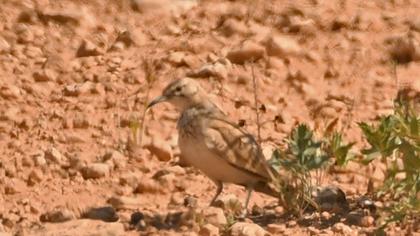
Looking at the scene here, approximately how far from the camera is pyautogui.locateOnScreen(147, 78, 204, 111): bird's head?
8.63 meters

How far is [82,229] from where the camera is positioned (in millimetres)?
7395

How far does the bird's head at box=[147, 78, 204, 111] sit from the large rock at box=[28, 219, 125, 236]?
1.39m

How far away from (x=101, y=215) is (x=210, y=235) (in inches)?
36.3

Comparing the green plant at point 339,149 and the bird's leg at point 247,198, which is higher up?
the green plant at point 339,149

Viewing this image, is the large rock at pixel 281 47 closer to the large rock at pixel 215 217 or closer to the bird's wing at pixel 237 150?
the bird's wing at pixel 237 150

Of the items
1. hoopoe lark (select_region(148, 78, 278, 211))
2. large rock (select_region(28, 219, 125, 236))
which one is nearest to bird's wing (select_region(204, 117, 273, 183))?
hoopoe lark (select_region(148, 78, 278, 211))

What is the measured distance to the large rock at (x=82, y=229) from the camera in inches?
287

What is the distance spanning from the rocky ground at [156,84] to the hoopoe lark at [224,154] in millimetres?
178

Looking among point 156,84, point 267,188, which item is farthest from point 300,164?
point 156,84

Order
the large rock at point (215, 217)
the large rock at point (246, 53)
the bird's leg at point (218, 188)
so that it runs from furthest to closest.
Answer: the large rock at point (246, 53)
the bird's leg at point (218, 188)
the large rock at point (215, 217)

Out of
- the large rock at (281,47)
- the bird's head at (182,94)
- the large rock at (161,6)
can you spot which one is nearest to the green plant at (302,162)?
the bird's head at (182,94)

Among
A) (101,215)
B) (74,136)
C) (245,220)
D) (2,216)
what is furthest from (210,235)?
(74,136)

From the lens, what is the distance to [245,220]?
765 centimetres

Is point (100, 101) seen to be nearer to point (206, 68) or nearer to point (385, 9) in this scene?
point (206, 68)
